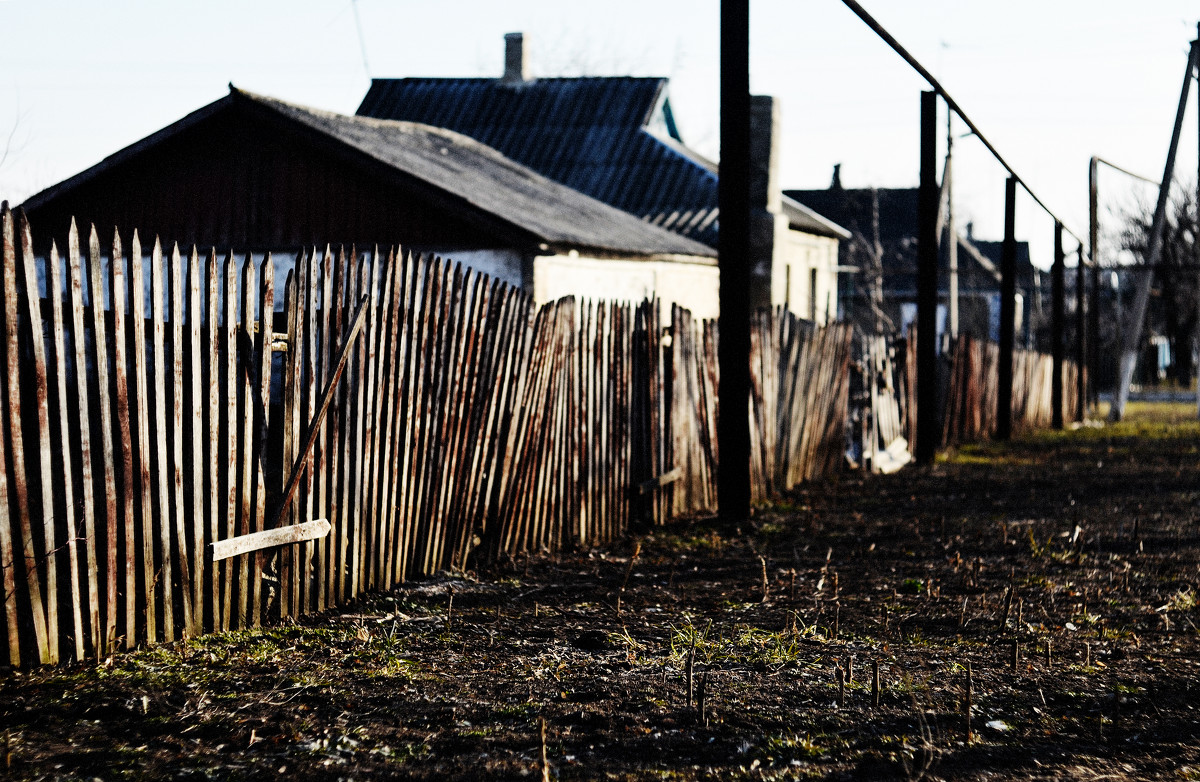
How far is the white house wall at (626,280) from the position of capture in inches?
627

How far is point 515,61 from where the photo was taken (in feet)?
97.3

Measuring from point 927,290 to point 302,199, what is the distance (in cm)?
793

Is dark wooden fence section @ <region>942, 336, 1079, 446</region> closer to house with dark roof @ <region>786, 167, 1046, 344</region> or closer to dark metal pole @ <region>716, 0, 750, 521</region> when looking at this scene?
dark metal pole @ <region>716, 0, 750, 521</region>

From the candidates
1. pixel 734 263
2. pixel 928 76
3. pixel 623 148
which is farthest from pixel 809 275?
pixel 734 263

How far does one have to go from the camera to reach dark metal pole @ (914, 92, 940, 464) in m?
14.3

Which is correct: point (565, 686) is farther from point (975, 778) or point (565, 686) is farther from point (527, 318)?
point (527, 318)

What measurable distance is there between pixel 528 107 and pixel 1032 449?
49.8 ft

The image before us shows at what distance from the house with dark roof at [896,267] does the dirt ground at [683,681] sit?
37.0 meters

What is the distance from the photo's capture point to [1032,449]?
18.1 metres

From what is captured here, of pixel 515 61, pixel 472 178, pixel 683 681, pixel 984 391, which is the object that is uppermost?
pixel 515 61

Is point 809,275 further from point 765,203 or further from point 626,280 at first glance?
point 626,280

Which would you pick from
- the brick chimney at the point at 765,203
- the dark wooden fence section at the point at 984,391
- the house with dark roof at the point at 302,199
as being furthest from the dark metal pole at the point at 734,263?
the brick chimney at the point at 765,203

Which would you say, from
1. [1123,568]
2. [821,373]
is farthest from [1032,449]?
[1123,568]

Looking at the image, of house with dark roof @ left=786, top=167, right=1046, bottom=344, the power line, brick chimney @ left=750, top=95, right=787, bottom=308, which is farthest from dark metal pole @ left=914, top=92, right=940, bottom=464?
house with dark roof @ left=786, top=167, right=1046, bottom=344
